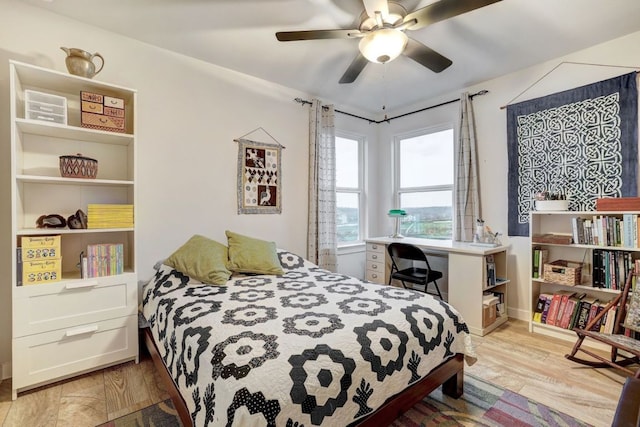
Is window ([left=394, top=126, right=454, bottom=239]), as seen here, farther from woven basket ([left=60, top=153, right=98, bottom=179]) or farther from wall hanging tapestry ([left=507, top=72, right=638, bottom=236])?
woven basket ([left=60, top=153, right=98, bottom=179])

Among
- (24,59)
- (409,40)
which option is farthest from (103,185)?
(409,40)

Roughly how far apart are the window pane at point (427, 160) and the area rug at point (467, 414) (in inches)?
98.7

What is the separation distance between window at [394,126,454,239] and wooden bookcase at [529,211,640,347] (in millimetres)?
1004

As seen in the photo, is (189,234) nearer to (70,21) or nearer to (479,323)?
(70,21)

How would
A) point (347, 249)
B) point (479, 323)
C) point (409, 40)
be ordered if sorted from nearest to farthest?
1. point (409, 40)
2. point (479, 323)
3. point (347, 249)

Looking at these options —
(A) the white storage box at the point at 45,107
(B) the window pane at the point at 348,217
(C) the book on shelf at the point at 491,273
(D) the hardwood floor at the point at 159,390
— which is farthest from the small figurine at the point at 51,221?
(C) the book on shelf at the point at 491,273

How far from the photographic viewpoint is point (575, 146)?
263 centimetres

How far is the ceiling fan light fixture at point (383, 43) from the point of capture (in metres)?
1.81

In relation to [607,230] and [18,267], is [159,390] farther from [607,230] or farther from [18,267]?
[607,230]

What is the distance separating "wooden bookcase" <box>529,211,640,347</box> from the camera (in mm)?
2355

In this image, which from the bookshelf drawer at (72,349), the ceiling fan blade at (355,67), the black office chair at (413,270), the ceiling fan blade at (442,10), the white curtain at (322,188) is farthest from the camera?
the white curtain at (322,188)

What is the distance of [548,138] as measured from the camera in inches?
110

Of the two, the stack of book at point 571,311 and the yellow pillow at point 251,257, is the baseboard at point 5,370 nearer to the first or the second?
the yellow pillow at point 251,257

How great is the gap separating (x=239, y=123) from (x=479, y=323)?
121 inches
